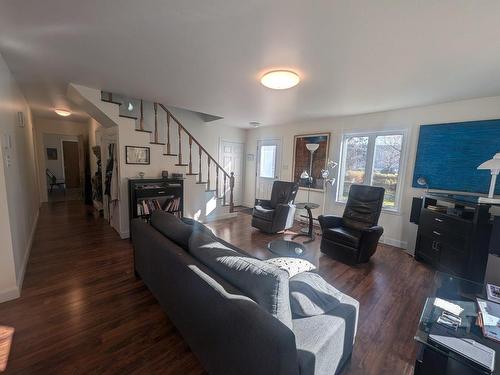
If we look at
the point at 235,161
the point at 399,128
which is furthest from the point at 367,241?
the point at 235,161

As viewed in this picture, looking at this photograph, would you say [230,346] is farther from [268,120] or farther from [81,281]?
[268,120]

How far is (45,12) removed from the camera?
1.55 metres

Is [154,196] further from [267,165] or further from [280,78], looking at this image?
[267,165]

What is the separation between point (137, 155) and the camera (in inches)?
146

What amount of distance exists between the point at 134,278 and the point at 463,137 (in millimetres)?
4776

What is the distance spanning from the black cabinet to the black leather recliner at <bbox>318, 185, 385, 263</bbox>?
0.67 m

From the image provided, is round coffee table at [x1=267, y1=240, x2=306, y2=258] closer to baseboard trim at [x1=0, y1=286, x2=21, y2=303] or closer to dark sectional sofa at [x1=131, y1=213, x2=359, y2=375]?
dark sectional sofa at [x1=131, y1=213, x2=359, y2=375]

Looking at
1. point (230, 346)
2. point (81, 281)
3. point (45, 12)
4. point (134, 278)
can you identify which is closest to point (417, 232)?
point (230, 346)

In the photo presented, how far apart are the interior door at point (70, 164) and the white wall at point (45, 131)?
2.58 m

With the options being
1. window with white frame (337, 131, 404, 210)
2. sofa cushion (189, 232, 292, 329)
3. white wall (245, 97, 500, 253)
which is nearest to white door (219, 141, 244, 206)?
white wall (245, 97, 500, 253)

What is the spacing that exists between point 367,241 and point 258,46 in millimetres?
2693

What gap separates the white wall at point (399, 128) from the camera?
3.07 m

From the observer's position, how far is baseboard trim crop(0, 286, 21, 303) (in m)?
1.95

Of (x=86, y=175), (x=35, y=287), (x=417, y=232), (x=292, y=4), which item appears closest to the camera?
(x=292, y=4)
